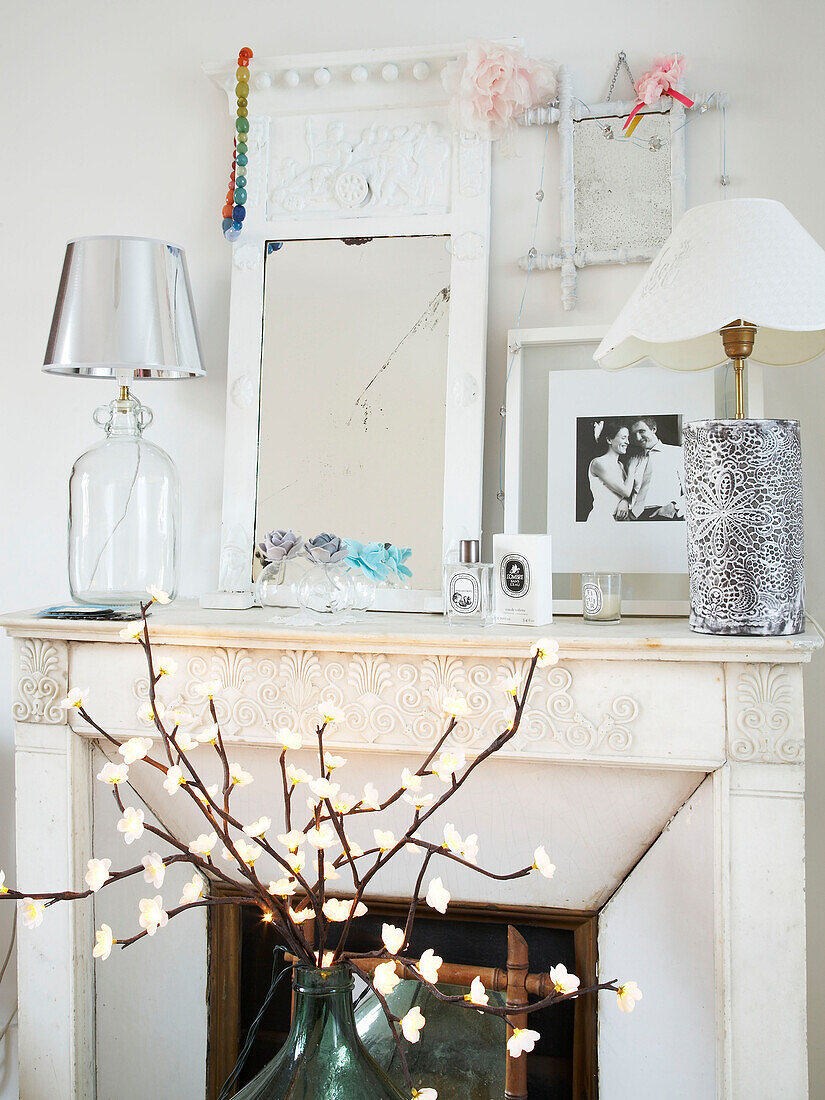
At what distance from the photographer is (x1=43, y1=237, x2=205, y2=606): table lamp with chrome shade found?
4.97 ft

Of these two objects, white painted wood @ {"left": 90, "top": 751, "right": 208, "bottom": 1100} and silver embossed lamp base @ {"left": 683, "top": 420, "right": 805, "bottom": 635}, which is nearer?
silver embossed lamp base @ {"left": 683, "top": 420, "right": 805, "bottom": 635}

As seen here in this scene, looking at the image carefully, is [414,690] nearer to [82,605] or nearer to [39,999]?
[82,605]

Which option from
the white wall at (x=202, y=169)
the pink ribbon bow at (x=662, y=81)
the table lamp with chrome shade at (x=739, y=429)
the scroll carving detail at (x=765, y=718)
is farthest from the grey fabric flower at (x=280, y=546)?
the pink ribbon bow at (x=662, y=81)

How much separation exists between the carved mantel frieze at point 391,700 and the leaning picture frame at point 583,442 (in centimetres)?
27

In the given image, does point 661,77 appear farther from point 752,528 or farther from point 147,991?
point 147,991

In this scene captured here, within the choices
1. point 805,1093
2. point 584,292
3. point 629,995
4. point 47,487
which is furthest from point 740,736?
point 47,487

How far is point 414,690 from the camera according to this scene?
1.33 m

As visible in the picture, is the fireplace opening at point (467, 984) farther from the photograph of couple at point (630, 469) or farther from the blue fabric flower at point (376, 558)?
the photograph of couple at point (630, 469)

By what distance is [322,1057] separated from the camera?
0.74 metres

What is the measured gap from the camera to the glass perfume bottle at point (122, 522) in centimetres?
158

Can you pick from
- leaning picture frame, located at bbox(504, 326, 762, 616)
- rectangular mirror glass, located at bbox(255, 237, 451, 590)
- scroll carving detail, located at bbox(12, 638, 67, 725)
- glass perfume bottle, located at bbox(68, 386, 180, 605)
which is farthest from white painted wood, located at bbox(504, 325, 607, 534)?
scroll carving detail, located at bbox(12, 638, 67, 725)

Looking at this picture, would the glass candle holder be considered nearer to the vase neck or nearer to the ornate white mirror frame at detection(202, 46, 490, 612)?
the ornate white mirror frame at detection(202, 46, 490, 612)

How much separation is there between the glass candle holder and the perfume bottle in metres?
0.15

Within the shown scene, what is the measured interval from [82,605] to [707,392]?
114 cm
